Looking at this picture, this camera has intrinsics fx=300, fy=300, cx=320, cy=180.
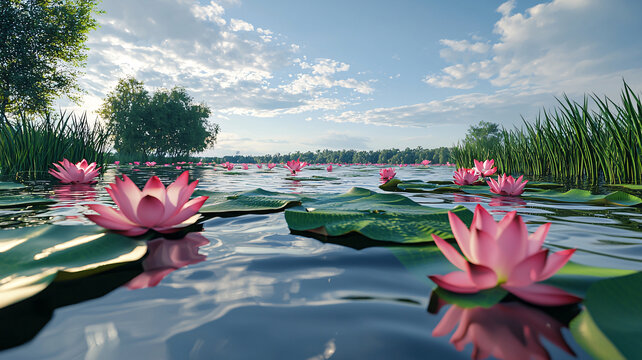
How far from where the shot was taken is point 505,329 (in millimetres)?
645

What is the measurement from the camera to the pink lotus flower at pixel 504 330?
58cm

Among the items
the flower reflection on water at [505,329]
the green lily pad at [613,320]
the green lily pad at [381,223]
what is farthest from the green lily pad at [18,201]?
the green lily pad at [613,320]

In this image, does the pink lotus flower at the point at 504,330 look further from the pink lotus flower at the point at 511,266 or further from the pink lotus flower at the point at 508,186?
the pink lotus flower at the point at 508,186

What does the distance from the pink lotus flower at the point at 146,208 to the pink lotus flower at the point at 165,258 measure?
0.29 feet

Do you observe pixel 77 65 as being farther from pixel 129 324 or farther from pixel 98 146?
pixel 129 324

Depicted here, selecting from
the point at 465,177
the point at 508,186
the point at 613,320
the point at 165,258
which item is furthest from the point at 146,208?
the point at 465,177

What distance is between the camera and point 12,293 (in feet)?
2.33

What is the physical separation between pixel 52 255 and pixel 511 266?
54.3 inches

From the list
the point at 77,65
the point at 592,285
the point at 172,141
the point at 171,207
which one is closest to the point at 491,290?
the point at 592,285

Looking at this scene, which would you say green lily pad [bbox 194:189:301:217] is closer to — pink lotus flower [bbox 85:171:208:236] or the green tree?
pink lotus flower [bbox 85:171:208:236]

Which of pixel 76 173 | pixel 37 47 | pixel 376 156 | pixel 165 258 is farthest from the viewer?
pixel 376 156

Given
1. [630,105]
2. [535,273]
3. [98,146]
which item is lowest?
[535,273]

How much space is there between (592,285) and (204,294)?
1.02m

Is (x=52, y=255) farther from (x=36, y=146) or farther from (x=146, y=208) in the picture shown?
(x=36, y=146)
